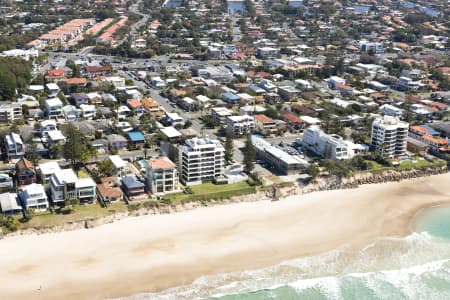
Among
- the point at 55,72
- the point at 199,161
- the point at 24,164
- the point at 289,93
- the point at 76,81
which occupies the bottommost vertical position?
the point at 289,93

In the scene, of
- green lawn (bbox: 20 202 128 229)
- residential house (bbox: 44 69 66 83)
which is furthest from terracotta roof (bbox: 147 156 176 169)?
residential house (bbox: 44 69 66 83)

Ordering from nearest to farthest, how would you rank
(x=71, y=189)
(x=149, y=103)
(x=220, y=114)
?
(x=71, y=189) → (x=220, y=114) → (x=149, y=103)

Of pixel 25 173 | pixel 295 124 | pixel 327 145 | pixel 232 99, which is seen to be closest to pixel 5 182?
pixel 25 173

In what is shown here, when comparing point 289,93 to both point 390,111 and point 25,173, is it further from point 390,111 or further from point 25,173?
point 25,173

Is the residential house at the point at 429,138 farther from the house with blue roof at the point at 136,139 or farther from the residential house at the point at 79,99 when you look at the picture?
the residential house at the point at 79,99

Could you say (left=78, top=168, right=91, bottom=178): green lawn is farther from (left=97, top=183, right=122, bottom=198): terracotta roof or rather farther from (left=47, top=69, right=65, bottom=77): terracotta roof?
(left=47, top=69, right=65, bottom=77): terracotta roof
